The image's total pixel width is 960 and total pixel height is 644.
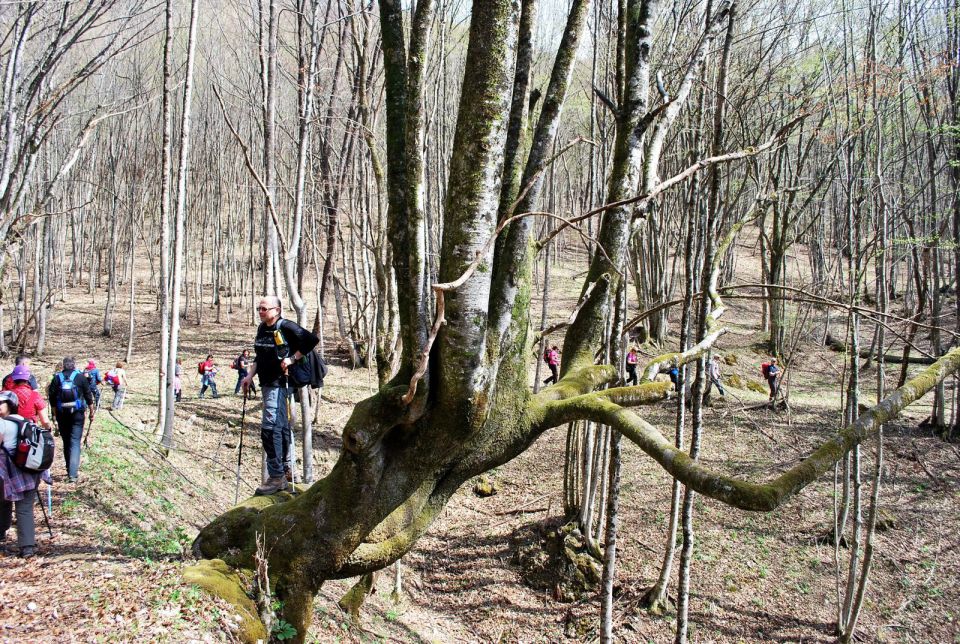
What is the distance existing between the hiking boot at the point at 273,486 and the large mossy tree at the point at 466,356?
2.72 feet

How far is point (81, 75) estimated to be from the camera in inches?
291

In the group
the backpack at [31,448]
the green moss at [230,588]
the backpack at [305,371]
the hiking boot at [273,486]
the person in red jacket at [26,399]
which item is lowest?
the green moss at [230,588]

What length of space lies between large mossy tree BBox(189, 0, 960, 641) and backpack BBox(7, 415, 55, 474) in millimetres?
2006

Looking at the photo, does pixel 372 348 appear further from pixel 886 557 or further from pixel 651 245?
pixel 886 557

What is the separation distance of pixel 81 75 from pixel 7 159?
1461mm

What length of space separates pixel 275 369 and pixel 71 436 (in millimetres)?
3290

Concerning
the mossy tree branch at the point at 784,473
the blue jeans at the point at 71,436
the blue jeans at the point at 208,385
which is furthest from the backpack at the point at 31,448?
the blue jeans at the point at 208,385

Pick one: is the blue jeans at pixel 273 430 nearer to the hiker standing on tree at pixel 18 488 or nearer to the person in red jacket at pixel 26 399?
the hiker standing on tree at pixel 18 488

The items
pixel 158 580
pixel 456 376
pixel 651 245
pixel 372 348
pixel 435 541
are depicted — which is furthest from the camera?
pixel 651 245

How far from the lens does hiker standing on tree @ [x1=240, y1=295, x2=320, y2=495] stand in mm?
4781

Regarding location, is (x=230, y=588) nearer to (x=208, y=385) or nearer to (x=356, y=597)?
(x=356, y=597)

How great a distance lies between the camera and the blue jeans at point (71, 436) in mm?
6324

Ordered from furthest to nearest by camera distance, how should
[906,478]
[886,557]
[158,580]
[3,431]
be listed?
[906,478]
[886,557]
[3,431]
[158,580]

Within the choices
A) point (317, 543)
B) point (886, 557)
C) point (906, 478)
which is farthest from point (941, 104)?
point (317, 543)
